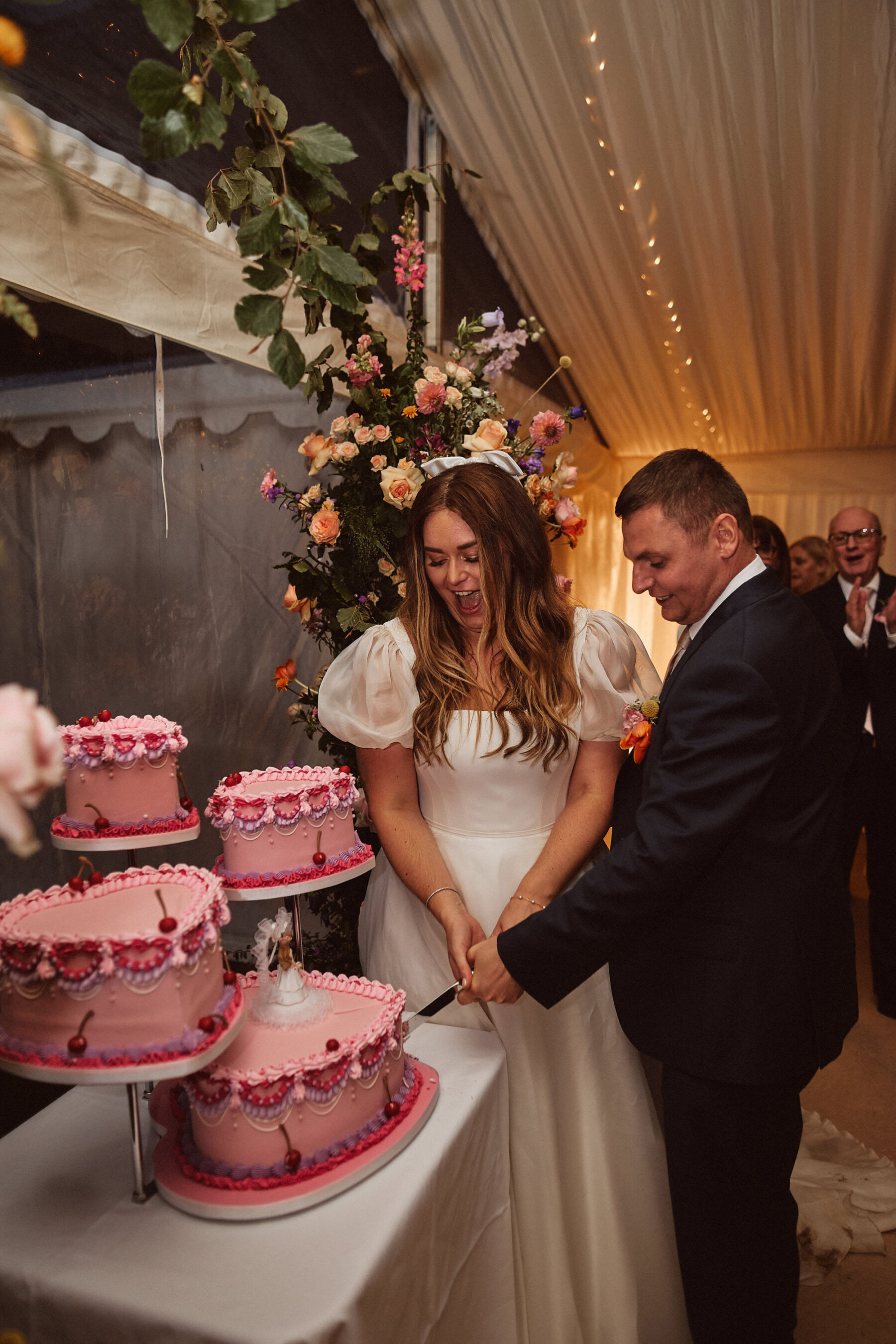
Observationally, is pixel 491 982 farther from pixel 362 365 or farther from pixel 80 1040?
pixel 362 365

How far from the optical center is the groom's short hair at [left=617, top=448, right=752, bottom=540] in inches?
65.8

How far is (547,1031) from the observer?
6.10 feet

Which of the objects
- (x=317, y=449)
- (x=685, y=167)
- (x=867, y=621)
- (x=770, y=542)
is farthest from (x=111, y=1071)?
(x=685, y=167)

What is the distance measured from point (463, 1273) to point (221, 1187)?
44cm

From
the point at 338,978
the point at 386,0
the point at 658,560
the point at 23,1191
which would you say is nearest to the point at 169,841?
the point at 338,978

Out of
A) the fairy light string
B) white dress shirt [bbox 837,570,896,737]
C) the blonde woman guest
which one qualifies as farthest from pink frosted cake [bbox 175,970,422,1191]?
the blonde woman guest

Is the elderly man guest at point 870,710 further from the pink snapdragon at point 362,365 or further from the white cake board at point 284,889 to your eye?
the white cake board at point 284,889

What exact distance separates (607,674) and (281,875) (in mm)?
881

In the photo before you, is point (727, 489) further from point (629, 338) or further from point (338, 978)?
point (629, 338)

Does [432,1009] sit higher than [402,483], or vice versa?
[402,483]

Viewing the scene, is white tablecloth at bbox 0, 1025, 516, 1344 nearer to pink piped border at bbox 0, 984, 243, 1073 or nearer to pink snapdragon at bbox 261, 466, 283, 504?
pink piped border at bbox 0, 984, 243, 1073

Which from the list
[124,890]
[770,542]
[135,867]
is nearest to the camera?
[124,890]

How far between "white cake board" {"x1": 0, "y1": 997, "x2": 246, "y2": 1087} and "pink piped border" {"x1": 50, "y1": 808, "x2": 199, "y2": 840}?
525 millimetres

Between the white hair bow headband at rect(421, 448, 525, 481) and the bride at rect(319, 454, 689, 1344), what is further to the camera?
the white hair bow headband at rect(421, 448, 525, 481)
